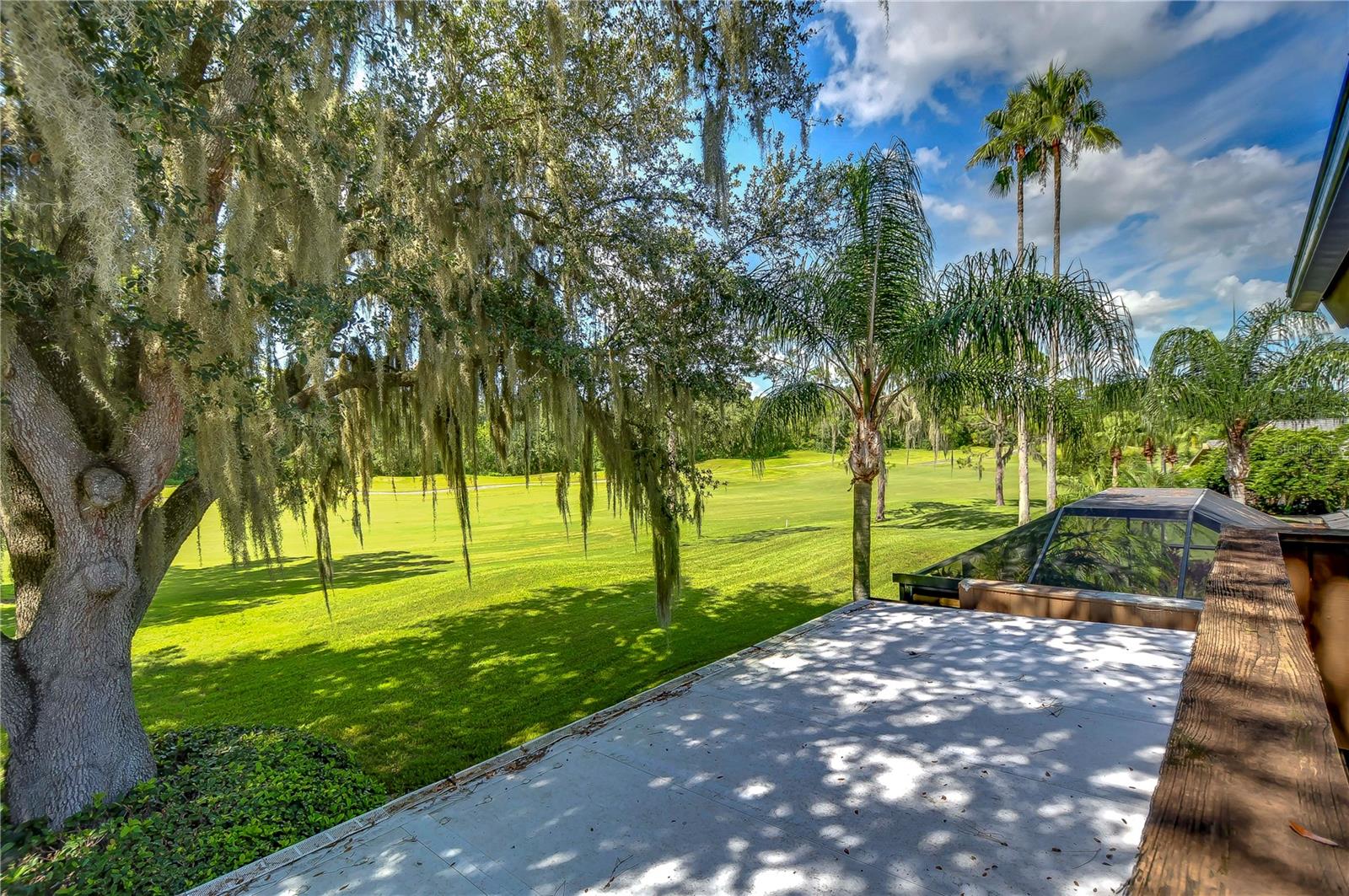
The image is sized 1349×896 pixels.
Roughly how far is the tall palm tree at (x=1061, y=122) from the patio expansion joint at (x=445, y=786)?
33.9 feet

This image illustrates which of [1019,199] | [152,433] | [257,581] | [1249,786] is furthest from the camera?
[1019,199]

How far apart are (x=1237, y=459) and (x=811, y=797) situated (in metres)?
12.5

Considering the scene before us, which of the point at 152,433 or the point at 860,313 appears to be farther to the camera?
the point at 860,313

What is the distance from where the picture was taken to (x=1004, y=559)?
5348mm

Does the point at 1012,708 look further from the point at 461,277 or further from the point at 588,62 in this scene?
the point at 588,62

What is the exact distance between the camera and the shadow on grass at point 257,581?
30.7 feet

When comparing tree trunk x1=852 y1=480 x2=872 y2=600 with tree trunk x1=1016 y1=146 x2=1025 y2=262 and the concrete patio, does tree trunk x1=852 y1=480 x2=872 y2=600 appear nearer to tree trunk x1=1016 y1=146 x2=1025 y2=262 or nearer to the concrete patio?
the concrete patio

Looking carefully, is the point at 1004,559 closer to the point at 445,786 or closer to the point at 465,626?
the point at 445,786

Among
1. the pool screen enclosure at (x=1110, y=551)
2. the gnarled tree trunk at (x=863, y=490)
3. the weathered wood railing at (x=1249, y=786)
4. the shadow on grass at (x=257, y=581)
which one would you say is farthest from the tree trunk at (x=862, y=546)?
the shadow on grass at (x=257, y=581)

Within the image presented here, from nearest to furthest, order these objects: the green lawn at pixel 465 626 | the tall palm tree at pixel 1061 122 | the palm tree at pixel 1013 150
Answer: the green lawn at pixel 465 626
the tall palm tree at pixel 1061 122
the palm tree at pixel 1013 150

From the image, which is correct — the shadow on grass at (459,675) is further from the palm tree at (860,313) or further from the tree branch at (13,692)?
the palm tree at (860,313)

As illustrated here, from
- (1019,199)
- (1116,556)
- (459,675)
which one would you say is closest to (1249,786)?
(1116,556)

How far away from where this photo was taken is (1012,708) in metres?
3.02

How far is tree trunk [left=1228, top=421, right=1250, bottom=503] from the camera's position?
9758 mm
